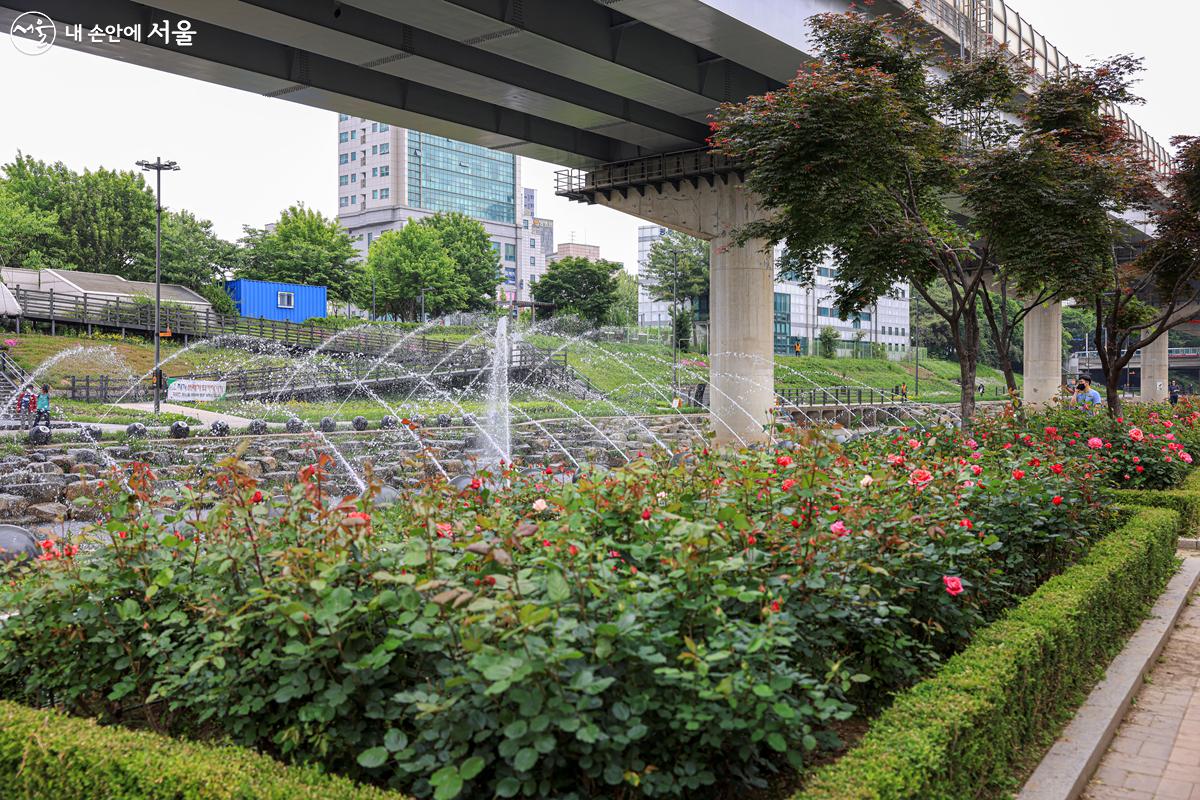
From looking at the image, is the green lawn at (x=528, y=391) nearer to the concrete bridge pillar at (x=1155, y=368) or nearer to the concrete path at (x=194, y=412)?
the concrete path at (x=194, y=412)

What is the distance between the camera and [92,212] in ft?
179

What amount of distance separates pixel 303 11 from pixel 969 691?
1582 cm

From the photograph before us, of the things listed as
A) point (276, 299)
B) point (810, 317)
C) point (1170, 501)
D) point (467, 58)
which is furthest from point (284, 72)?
point (810, 317)

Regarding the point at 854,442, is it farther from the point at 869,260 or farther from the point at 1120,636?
the point at 869,260

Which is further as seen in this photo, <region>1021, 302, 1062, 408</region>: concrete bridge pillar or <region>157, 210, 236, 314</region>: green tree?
<region>157, 210, 236, 314</region>: green tree

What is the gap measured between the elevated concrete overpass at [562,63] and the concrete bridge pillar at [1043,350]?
21.2 metres

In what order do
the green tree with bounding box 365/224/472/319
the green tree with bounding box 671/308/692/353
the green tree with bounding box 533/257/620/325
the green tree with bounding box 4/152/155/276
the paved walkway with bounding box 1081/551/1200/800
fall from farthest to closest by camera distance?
the green tree with bounding box 533/257/620/325 → the green tree with bounding box 365/224/472/319 → the green tree with bounding box 671/308/692/353 → the green tree with bounding box 4/152/155/276 → the paved walkway with bounding box 1081/551/1200/800

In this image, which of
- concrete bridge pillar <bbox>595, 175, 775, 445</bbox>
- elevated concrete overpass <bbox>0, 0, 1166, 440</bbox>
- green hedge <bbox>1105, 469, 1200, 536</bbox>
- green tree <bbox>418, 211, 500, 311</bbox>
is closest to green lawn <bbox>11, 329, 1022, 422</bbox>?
green tree <bbox>418, 211, 500, 311</bbox>

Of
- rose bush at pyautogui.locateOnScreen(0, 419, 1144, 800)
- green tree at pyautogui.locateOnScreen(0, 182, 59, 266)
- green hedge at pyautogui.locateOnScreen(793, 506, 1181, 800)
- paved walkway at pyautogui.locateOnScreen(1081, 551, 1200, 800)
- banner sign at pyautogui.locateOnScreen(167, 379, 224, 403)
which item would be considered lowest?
paved walkway at pyautogui.locateOnScreen(1081, 551, 1200, 800)

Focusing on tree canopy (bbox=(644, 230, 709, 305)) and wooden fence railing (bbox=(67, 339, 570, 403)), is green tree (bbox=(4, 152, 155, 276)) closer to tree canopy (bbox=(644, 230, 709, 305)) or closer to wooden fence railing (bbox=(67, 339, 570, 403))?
wooden fence railing (bbox=(67, 339, 570, 403))

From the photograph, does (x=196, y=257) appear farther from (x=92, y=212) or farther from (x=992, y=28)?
(x=992, y=28)

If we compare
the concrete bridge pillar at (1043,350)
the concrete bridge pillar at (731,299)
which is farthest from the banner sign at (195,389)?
the concrete bridge pillar at (1043,350)

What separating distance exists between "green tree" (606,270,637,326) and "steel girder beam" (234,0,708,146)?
46.5m

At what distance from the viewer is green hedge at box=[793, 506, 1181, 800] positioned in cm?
341
